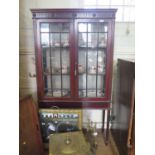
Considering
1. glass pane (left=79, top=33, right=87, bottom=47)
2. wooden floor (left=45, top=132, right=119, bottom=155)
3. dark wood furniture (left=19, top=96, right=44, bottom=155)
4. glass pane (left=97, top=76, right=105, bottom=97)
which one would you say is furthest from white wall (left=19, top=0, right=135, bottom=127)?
wooden floor (left=45, top=132, right=119, bottom=155)

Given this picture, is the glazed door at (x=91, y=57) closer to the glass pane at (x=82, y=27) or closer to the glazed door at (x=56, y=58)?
the glass pane at (x=82, y=27)

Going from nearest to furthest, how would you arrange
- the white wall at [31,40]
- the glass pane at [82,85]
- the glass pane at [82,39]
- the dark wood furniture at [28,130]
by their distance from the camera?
1. the dark wood furniture at [28,130]
2. the glass pane at [82,39]
3. the glass pane at [82,85]
4. the white wall at [31,40]

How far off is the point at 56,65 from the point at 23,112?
0.72m

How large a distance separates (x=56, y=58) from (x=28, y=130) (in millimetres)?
880

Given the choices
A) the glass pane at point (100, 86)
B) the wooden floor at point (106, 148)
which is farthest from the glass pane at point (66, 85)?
the wooden floor at point (106, 148)

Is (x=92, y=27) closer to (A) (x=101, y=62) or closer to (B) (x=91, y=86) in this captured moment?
(A) (x=101, y=62)

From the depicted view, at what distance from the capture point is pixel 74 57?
1.93 meters

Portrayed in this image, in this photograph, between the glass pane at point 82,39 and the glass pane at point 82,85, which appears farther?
the glass pane at point 82,85

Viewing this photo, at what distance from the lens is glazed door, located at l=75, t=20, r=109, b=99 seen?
194 cm

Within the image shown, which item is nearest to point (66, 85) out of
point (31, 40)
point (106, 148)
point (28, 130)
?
point (28, 130)

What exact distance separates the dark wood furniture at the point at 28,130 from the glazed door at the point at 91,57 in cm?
59

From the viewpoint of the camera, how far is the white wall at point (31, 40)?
2195 mm

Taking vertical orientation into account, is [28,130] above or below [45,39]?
below
